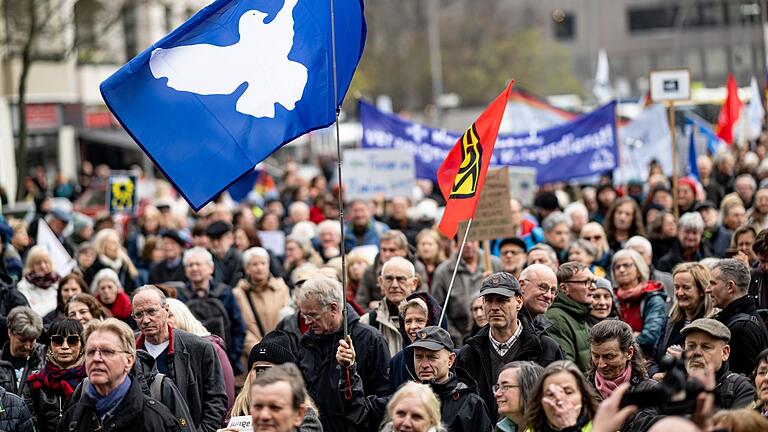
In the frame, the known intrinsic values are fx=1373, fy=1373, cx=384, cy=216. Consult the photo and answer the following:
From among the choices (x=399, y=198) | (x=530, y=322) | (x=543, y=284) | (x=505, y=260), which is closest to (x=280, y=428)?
(x=530, y=322)

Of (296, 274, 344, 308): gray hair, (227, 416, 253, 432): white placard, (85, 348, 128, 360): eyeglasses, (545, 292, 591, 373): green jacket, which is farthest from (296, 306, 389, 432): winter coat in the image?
(85, 348, 128, 360): eyeglasses

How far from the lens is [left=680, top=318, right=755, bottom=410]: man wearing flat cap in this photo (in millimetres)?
7230

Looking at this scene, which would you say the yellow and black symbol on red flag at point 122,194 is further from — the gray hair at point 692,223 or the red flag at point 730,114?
the red flag at point 730,114

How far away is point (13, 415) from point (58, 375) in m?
0.81

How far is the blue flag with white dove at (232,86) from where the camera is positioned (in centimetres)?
793

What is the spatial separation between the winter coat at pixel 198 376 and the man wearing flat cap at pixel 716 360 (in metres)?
2.74

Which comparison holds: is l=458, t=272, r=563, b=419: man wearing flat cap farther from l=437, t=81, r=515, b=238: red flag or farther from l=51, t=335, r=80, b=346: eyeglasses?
l=51, t=335, r=80, b=346: eyeglasses

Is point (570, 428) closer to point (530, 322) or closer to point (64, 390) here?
point (530, 322)

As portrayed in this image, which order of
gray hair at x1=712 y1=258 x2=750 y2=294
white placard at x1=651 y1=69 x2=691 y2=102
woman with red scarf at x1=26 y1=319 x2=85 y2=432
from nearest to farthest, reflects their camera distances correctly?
woman with red scarf at x1=26 y1=319 x2=85 y2=432 < gray hair at x1=712 y1=258 x2=750 y2=294 < white placard at x1=651 y1=69 x2=691 y2=102

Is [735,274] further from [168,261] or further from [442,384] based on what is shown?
[168,261]

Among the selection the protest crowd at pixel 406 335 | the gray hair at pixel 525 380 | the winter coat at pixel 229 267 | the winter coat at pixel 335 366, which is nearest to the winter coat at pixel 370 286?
the protest crowd at pixel 406 335

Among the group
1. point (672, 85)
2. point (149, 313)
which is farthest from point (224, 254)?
point (672, 85)

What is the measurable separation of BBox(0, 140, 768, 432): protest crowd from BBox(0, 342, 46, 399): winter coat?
20mm

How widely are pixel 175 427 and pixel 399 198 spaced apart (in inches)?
412
